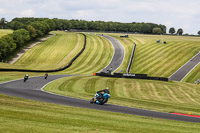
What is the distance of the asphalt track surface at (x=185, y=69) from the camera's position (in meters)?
69.1

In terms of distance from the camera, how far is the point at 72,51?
351 ft

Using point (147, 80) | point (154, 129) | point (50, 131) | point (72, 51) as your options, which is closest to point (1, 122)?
point (50, 131)

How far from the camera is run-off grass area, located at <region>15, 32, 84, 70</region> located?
3629 inches

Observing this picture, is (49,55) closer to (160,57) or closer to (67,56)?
(67,56)

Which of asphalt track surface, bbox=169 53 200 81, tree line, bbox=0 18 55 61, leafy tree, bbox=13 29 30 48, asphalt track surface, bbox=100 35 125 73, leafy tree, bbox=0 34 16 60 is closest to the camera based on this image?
asphalt track surface, bbox=169 53 200 81

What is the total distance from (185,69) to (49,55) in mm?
49555

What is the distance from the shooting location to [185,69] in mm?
75688

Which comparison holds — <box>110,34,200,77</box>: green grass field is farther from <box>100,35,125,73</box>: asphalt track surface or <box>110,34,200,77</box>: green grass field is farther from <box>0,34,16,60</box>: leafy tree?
<box>0,34,16,60</box>: leafy tree

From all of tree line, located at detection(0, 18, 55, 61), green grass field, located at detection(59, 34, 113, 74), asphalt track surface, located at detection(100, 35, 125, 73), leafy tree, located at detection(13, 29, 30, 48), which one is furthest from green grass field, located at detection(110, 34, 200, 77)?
tree line, located at detection(0, 18, 55, 61)

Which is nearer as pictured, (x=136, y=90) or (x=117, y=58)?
(x=136, y=90)

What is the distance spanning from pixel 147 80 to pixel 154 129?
39.9m

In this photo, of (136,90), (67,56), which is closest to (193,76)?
(136,90)

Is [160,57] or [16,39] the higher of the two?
[16,39]

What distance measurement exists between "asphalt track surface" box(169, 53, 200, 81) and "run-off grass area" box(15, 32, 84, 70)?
33.7m
